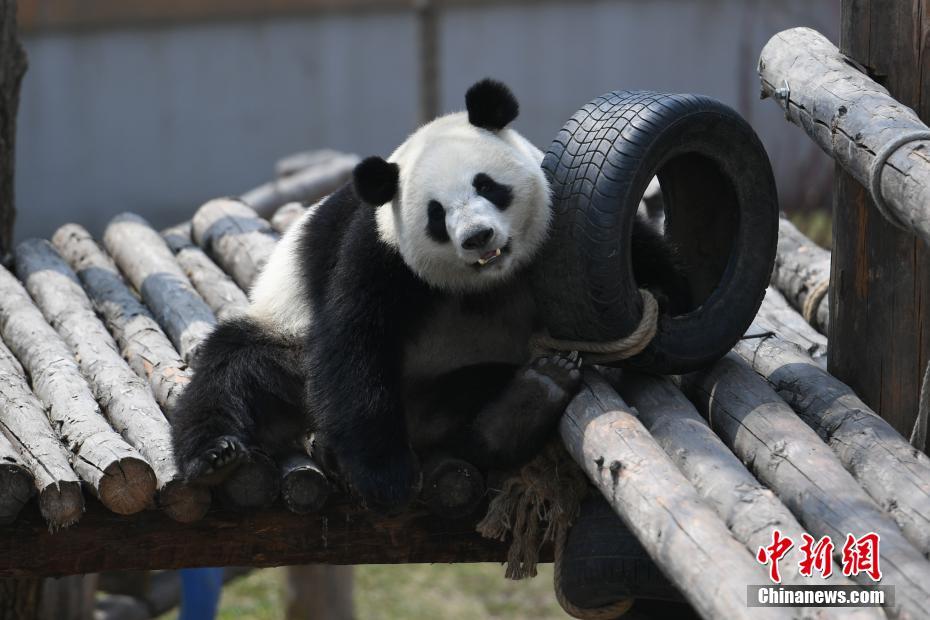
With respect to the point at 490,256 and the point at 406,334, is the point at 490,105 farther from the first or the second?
the point at 406,334

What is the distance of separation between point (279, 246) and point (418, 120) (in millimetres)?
7888

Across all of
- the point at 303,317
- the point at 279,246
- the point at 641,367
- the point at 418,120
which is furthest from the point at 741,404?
the point at 418,120

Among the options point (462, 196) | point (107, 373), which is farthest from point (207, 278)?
point (462, 196)

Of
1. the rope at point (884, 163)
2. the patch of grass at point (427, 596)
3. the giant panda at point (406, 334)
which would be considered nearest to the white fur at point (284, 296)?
the giant panda at point (406, 334)

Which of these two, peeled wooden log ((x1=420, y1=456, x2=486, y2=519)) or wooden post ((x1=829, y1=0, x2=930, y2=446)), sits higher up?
wooden post ((x1=829, y1=0, x2=930, y2=446))

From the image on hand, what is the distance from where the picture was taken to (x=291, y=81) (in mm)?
12422

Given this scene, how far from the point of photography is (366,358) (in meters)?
3.62

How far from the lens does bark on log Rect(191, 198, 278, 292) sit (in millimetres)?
5352

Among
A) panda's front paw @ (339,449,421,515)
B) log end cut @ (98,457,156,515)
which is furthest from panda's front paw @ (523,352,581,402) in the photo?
log end cut @ (98,457,156,515)

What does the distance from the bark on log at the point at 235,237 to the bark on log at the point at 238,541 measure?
5.59 ft

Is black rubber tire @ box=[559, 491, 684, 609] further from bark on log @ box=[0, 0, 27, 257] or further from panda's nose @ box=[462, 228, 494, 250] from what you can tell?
bark on log @ box=[0, 0, 27, 257]

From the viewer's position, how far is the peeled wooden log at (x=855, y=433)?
292 centimetres

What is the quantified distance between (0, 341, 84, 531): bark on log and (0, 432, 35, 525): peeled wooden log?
34mm

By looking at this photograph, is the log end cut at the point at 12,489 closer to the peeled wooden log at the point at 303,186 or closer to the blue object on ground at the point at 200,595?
the blue object on ground at the point at 200,595
